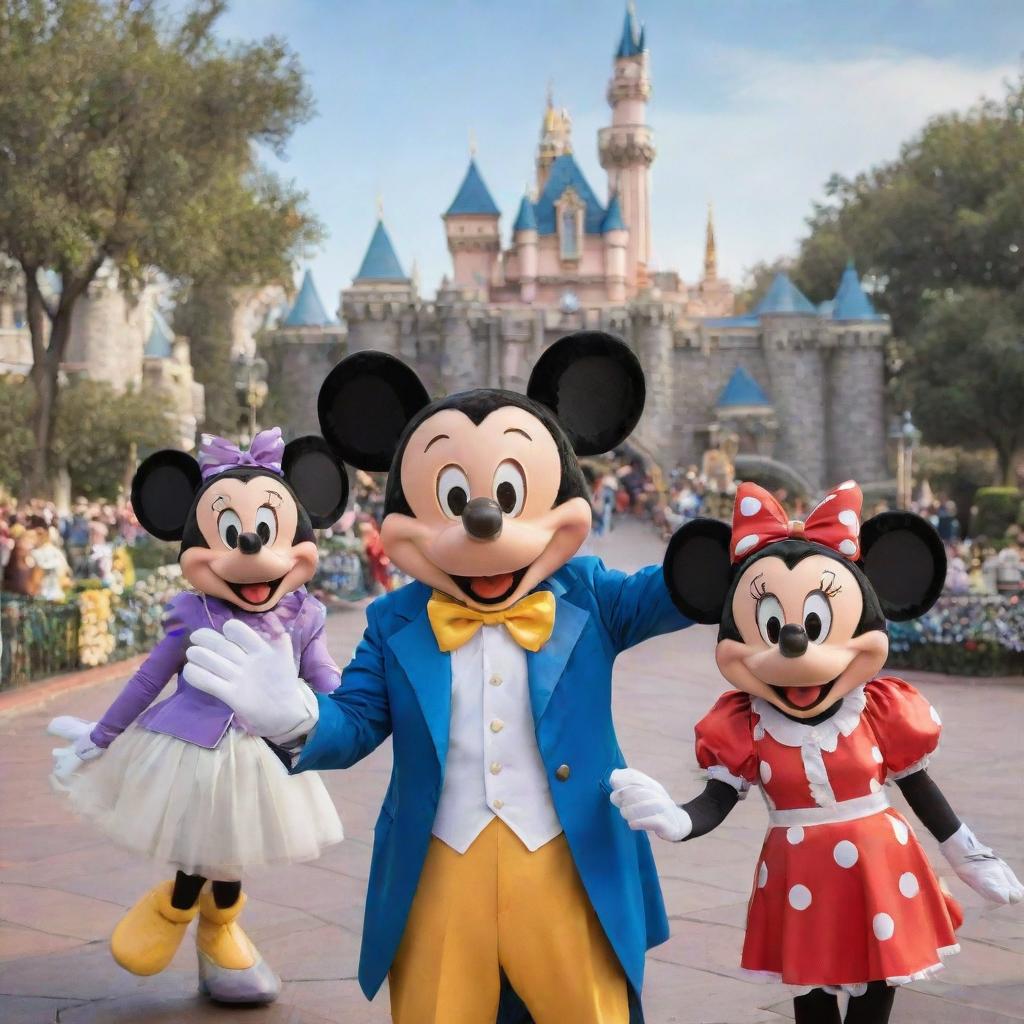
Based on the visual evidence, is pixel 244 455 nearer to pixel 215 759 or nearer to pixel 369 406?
pixel 215 759

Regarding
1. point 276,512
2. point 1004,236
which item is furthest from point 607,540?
point 276,512

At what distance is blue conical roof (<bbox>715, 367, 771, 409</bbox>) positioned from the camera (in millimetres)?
42969

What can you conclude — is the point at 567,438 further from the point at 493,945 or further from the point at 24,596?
the point at 24,596

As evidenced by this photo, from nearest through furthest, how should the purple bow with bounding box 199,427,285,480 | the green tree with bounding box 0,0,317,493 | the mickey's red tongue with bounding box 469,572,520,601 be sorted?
the mickey's red tongue with bounding box 469,572,520,601
the purple bow with bounding box 199,427,285,480
the green tree with bounding box 0,0,317,493

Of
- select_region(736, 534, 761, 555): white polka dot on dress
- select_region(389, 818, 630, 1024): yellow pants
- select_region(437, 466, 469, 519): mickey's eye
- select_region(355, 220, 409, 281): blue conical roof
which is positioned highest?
select_region(355, 220, 409, 281): blue conical roof

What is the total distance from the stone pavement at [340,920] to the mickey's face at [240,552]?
43.8 inches

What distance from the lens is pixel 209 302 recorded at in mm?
42750

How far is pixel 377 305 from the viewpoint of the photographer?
143 feet

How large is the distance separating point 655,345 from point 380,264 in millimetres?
8754

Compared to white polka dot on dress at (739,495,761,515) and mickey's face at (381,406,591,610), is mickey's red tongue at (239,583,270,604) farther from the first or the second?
white polka dot on dress at (739,495,761,515)

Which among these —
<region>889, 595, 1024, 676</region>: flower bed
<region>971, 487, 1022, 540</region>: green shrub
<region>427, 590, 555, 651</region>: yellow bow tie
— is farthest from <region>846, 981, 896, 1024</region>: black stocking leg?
<region>971, 487, 1022, 540</region>: green shrub

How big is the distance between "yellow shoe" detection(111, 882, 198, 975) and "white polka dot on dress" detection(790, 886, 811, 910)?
1801 mm

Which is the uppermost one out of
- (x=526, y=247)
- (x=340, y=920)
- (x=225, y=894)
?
(x=526, y=247)

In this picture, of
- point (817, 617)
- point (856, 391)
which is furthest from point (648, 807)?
point (856, 391)
